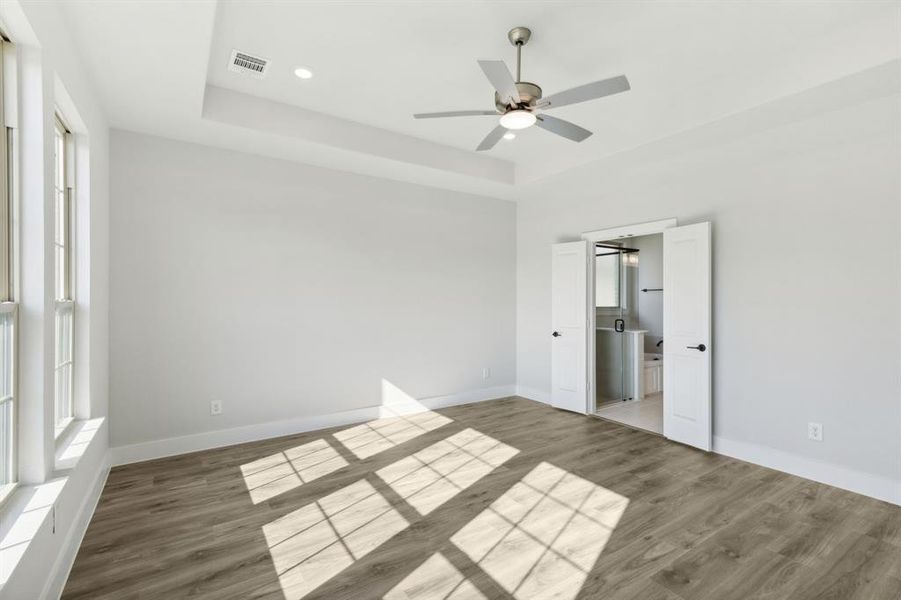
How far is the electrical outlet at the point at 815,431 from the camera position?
3.26 m

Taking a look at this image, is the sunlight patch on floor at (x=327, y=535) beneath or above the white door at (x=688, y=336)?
beneath

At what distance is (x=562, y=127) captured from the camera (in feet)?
9.49

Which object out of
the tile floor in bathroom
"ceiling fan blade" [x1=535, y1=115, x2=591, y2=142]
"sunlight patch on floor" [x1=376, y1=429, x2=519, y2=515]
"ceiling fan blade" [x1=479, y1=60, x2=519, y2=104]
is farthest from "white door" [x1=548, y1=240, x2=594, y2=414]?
"ceiling fan blade" [x1=479, y1=60, x2=519, y2=104]

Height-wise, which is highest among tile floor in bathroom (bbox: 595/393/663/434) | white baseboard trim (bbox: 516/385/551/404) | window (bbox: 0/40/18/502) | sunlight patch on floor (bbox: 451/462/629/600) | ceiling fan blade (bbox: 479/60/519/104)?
ceiling fan blade (bbox: 479/60/519/104)

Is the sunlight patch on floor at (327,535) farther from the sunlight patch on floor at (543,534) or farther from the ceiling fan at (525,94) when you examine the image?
the ceiling fan at (525,94)

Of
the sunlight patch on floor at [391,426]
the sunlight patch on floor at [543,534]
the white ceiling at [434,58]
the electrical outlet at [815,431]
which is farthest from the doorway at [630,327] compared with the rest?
the sunlight patch on floor at [391,426]

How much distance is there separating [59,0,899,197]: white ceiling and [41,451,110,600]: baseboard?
2657 mm

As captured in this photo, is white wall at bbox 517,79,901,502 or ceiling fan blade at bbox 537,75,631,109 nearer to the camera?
ceiling fan blade at bbox 537,75,631,109

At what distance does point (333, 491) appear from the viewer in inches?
118

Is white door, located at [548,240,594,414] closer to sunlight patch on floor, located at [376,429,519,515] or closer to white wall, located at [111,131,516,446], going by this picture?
white wall, located at [111,131,516,446]

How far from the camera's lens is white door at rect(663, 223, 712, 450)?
3861 millimetres

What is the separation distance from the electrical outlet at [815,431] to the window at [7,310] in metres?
4.89

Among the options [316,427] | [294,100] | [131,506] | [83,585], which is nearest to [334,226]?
[294,100]

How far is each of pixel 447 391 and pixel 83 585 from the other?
374cm
